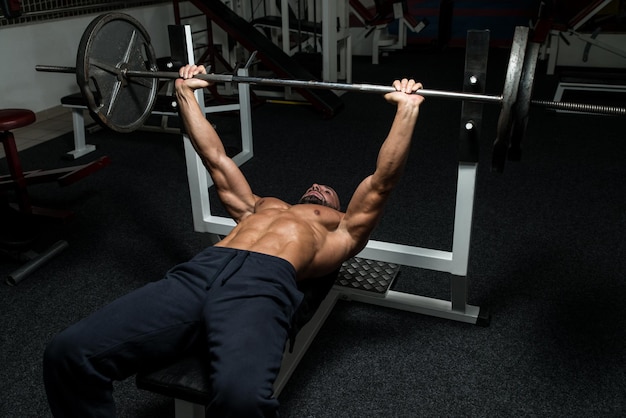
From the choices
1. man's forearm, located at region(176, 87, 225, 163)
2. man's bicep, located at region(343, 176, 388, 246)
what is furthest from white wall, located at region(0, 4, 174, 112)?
man's bicep, located at region(343, 176, 388, 246)

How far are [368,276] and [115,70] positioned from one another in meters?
1.23

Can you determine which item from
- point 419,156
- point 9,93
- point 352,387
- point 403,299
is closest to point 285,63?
point 419,156

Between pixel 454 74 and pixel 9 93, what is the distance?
166 inches

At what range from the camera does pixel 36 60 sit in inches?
183

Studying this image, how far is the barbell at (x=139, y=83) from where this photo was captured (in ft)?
4.58

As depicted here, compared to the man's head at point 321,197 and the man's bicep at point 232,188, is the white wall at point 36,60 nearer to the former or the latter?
the man's bicep at point 232,188

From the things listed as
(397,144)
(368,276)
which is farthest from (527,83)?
(368,276)

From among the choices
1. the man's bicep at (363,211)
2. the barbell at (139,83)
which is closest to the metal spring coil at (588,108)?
the barbell at (139,83)

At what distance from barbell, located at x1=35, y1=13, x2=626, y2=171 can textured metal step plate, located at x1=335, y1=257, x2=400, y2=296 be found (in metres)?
0.82

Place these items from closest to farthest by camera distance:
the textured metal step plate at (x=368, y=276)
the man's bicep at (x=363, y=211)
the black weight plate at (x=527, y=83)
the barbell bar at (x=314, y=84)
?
1. the black weight plate at (x=527, y=83)
2. the barbell bar at (x=314, y=84)
3. the man's bicep at (x=363, y=211)
4. the textured metal step plate at (x=368, y=276)

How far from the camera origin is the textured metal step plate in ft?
7.27

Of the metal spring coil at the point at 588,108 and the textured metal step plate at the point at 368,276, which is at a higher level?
the metal spring coil at the point at 588,108

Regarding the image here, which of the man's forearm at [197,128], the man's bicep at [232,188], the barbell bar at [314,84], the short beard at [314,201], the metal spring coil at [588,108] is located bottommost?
the short beard at [314,201]

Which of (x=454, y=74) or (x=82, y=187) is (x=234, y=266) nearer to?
(x=82, y=187)
